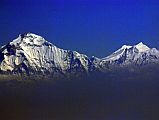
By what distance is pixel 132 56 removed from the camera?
10219mm

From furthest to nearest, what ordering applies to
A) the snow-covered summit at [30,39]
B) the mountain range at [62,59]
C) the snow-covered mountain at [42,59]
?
the snow-covered mountain at [42,59] < the snow-covered summit at [30,39] < the mountain range at [62,59]

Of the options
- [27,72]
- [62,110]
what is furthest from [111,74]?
[27,72]

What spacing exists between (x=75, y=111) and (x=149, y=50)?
1853 mm

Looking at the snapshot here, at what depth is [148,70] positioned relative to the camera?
9.55 meters

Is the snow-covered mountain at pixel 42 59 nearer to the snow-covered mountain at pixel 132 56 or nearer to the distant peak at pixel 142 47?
the snow-covered mountain at pixel 132 56

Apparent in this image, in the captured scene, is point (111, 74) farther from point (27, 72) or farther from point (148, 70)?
point (27, 72)

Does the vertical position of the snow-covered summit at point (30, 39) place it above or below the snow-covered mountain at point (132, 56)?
above

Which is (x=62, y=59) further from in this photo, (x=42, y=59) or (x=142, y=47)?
(x=142, y=47)

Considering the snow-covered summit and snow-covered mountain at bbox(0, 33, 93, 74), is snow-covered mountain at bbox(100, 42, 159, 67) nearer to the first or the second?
snow-covered mountain at bbox(0, 33, 93, 74)

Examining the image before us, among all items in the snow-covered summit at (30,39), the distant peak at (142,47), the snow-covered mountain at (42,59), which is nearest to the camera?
the distant peak at (142,47)

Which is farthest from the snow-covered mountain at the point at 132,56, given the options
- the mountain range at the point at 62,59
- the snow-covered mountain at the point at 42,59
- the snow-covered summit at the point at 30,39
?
the snow-covered summit at the point at 30,39

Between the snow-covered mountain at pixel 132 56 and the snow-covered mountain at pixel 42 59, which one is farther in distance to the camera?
the snow-covered mountain at pixel 42 59

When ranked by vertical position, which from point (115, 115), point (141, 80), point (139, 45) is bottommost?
point (115, 115)

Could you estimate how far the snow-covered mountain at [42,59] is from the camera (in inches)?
391
